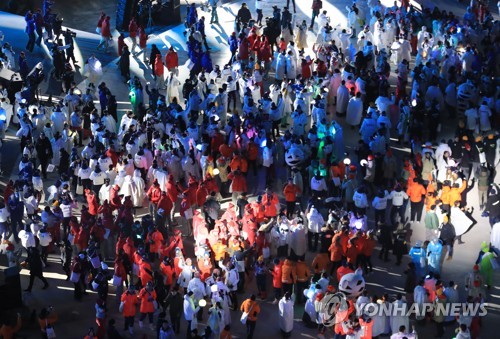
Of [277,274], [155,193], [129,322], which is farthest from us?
[155,193]

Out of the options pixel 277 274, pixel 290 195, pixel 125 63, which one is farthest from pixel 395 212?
pixel 125 63

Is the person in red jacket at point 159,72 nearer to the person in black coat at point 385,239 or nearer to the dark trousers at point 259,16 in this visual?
the dark trousers at point 259,16

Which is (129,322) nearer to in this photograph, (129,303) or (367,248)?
(129,303)

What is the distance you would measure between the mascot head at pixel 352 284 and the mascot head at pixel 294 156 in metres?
4.80

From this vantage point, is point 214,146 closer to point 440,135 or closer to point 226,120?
point 226,120

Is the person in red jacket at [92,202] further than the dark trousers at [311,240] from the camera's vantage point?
Yes

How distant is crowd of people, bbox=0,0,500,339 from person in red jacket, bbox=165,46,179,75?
7 centimetres

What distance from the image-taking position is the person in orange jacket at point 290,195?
24562mm

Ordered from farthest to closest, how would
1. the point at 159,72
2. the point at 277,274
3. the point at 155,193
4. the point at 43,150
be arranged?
the point at 159,72 → the point at 43,150 → the point at 155,193 → the point at 277,274

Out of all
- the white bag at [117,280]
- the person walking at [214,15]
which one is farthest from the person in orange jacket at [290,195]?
the person walking at [214,15]

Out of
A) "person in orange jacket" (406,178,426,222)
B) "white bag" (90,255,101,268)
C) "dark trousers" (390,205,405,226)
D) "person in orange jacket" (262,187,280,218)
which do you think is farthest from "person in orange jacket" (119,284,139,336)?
"person in orange jacket" (406,178,426,222)

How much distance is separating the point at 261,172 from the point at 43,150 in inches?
218

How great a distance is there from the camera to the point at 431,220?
23.6 m

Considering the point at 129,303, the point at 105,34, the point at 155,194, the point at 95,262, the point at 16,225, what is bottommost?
the point at 129,303
